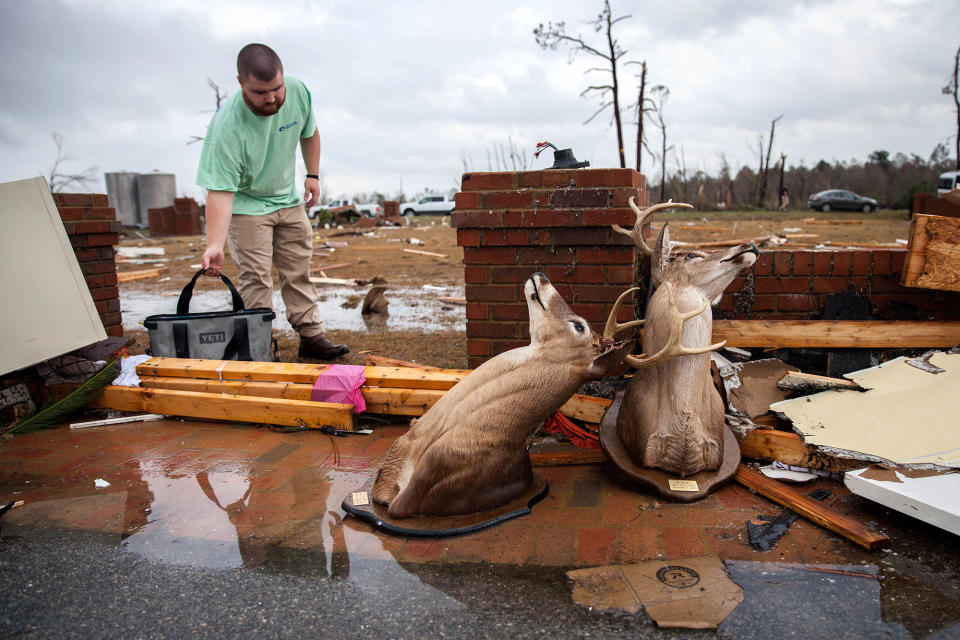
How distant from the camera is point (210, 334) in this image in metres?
4.20

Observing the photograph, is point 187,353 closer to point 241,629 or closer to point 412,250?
point 241,629

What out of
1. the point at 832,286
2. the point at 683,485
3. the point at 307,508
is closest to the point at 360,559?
the point at 307,508

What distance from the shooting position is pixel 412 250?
1483 centimetres

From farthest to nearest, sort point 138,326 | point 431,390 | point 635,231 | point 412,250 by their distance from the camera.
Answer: point 412,250 → point 138,326 → point 431,390 → point 635,231

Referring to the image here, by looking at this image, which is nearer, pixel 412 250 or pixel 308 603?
pixel 308 603

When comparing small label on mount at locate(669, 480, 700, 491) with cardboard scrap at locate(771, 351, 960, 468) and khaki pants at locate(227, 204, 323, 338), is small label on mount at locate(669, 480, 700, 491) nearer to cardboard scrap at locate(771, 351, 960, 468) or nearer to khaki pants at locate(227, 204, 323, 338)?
cardboard scrap at locate(771, 351, 960, 468)

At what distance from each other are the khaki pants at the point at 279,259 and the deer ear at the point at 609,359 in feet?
9.29

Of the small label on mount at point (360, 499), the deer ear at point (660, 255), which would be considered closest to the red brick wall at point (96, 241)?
the small label on mount at point (360, 499)

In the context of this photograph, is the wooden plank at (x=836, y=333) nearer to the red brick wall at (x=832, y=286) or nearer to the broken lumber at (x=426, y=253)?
the red brick wall at (x=832, y=286)

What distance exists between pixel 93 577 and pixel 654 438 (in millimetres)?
2187

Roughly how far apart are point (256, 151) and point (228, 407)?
1.80m

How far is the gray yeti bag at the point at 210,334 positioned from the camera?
4166 mm

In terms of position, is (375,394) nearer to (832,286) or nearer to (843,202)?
(832,286)

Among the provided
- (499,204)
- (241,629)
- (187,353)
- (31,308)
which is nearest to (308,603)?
(241,629)
